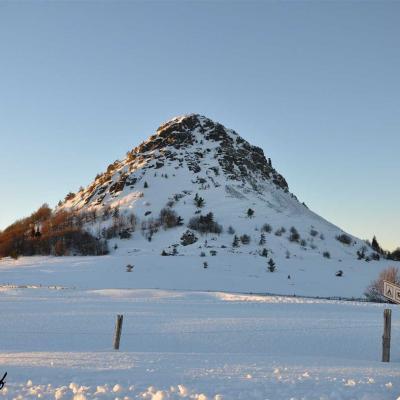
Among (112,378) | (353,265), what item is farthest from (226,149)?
(112,378)

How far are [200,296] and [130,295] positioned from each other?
15.7ft

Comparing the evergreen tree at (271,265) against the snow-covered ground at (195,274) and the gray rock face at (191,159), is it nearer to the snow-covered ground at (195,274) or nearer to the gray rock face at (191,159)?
the snow-covered ground at (195,274)

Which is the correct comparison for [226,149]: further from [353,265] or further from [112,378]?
[112,378]

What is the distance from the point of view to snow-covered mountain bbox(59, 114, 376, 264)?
57000 mm

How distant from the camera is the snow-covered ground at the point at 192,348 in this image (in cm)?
825

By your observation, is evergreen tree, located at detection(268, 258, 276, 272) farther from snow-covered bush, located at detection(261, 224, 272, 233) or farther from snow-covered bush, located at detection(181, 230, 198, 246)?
snow-covered bush, located at detection(261, 224, 272, 233)

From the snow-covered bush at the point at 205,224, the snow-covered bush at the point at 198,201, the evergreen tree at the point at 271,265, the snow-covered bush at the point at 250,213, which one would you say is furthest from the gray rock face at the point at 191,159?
the evergreen tree at the point at 271,265

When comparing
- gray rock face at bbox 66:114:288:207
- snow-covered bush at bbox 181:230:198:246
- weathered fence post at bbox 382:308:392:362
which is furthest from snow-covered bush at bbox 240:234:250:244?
weathered fence post at bbox 382:308:392:362

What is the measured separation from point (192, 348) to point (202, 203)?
1993 inches

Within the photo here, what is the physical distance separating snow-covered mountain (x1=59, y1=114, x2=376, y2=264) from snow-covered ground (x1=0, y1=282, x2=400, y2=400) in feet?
79.5

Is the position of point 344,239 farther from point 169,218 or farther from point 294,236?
point 169,218

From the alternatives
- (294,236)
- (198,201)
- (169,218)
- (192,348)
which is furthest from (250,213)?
(192,348)

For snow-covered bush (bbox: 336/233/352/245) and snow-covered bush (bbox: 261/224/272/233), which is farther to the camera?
snow-covered bush (bbox: 336/233/352/245)

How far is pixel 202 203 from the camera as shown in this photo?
66.6 m
